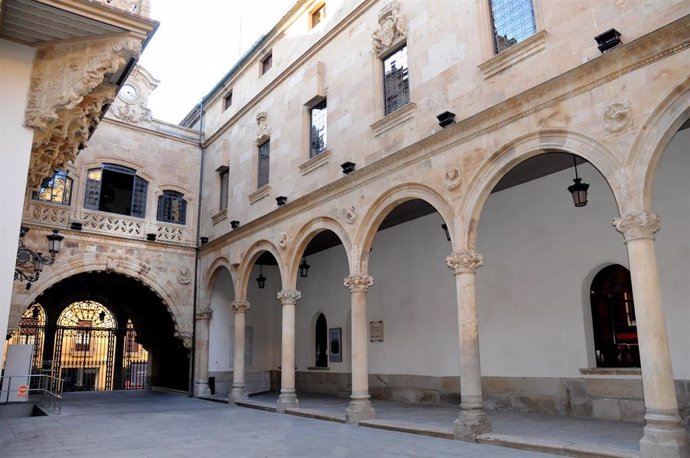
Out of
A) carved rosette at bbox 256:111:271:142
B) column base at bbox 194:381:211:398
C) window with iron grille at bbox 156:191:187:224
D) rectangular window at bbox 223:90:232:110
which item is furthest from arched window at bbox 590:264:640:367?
window with iron grille at bbox 156:191:187:224

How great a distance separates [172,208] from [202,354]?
4.75 metres

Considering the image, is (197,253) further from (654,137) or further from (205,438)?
(654,137)

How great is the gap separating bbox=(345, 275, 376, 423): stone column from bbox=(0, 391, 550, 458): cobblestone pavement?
1.35 ft

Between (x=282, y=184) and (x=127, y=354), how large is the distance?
38.2ft

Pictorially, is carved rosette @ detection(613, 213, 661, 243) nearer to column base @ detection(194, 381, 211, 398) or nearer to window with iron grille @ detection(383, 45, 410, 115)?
window with iron grille @ detection(383, 45, 410, 115)

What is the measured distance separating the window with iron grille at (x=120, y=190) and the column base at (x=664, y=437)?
1481cm

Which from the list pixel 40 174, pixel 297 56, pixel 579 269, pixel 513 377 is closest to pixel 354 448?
pixel 513 377

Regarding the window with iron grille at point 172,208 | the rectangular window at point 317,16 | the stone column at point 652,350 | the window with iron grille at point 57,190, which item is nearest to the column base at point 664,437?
the stone column at point 652,350

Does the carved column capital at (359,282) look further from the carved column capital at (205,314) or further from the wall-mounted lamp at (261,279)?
the carved column capital at (205,314)

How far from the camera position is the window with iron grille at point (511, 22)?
8578 millimetres

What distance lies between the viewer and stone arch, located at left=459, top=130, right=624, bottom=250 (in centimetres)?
683

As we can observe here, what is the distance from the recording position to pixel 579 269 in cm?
1029

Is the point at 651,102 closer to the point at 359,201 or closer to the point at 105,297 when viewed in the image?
the point at 359,201

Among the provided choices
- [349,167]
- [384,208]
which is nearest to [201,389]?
[349,167]
